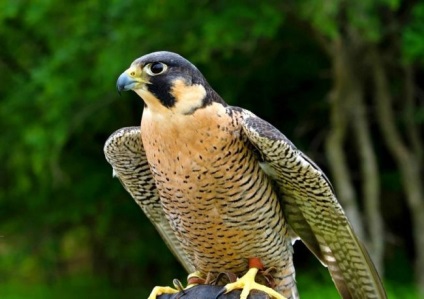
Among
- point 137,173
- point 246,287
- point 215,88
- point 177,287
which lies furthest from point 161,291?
point 215,88

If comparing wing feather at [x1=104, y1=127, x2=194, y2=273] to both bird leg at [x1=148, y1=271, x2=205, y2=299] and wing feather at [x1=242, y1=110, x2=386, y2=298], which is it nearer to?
bird leg at [x1=148, y1=271, x2=205, y2=299]

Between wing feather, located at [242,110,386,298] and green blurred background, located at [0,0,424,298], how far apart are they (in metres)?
3.38

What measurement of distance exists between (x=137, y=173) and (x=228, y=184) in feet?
1.93

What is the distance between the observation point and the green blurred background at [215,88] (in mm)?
8242

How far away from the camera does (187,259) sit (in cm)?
387

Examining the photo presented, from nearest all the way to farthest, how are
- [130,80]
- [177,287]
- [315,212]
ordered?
[177,287]
[130,80]
[315,212]

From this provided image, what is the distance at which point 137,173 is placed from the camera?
3.78 m

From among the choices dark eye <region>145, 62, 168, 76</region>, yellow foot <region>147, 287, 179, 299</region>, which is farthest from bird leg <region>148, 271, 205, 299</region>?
dark eye <region>145, 62, 168, 76</region>

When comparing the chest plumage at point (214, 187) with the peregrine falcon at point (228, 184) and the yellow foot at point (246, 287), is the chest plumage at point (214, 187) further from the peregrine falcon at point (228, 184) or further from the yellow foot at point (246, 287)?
the yellow foot at point (246, 287)

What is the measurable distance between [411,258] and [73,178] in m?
4.53

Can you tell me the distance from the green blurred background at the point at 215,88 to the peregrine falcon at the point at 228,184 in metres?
3.46

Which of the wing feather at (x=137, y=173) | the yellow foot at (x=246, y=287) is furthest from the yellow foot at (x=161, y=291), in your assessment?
the wing feather at (x=137, y=173)

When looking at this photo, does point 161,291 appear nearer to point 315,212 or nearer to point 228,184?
point 228,184

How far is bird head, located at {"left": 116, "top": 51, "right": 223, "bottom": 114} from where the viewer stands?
3.22 m
